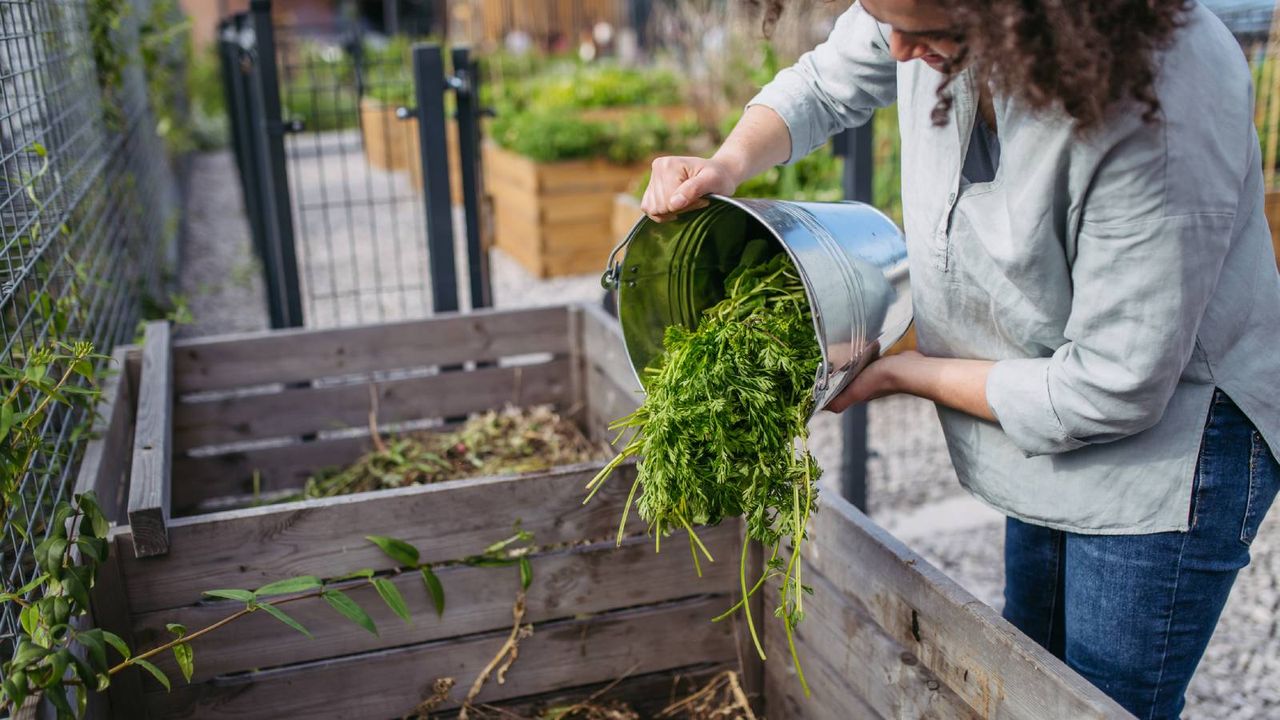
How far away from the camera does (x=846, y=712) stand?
1.76 meters

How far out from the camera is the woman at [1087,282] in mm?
1102

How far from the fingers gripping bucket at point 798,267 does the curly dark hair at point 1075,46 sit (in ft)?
1.16

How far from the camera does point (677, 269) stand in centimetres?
165

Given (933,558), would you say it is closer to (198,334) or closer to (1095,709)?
(1095,709)

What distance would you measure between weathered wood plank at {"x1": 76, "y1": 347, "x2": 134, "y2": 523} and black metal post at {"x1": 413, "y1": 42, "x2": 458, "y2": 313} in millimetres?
922

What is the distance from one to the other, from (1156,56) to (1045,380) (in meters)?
0.37

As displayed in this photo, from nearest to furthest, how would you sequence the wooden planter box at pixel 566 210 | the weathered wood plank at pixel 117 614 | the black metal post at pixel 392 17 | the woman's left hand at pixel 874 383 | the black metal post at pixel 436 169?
the woman's left hand at pixel 874 383, the weathered wood plank at pixel 117 614, the black metal post at pixel 436 169, the wooden planter box at pixel 566 210, the black metal post at pixel 392 17

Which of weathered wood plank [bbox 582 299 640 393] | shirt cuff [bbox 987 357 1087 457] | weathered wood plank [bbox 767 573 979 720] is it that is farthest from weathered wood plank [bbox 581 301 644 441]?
shirt cuff [bbox 987 357 1087 457]

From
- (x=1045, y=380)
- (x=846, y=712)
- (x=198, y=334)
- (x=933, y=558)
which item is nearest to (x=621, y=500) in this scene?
(x=846, y=712)

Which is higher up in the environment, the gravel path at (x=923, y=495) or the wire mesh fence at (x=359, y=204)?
the wire mesh fence at (x=359, y=204)

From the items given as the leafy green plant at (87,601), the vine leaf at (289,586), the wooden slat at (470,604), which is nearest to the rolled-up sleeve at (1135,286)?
the wooden slat at (470,604)

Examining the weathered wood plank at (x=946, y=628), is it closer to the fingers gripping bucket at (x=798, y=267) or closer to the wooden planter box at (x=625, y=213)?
the fingers gripping bucket at (x=798, y=267)

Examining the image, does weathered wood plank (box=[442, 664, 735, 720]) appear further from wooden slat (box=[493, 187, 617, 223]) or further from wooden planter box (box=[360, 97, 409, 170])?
wooden planter box (box=[360, 97, 409, 170])

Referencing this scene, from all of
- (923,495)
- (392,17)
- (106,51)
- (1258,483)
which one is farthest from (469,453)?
(392,17)
